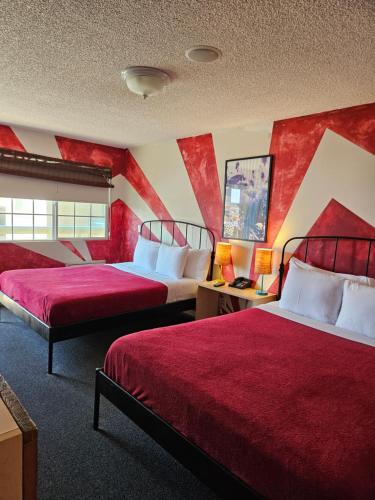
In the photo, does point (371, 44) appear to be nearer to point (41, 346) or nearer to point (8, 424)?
point (8, 424)

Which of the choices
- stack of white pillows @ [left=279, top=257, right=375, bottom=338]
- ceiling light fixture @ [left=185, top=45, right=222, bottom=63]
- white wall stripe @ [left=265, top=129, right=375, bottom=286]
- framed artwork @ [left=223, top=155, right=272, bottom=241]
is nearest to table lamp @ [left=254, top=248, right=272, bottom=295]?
white wall stripe @ [left=265, top=129, right=375, bottom=286]

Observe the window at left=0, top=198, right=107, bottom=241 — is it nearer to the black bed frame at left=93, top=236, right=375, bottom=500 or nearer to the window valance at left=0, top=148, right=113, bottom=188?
the window valance at left=0, top=148, right=113, bottom=188

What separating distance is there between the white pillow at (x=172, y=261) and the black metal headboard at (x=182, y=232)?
0.28 m

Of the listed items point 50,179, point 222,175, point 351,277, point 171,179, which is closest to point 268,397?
point 351,277

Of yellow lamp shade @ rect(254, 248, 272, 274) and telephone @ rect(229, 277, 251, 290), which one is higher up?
yellow lamp shade @ rect(254, 248, 272, 274)

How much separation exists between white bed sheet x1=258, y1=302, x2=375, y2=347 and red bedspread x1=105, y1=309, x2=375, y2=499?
0.09 meters

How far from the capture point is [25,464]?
1.19 m

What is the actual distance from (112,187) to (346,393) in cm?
447

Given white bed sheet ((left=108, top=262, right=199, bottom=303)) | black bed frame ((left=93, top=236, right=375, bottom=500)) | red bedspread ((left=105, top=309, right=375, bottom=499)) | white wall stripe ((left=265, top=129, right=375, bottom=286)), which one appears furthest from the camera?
white bed sheet ((left=108, top=262, right=199, bottom=303))

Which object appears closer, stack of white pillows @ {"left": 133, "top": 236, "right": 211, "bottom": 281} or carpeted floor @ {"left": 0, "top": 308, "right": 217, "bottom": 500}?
carpeted floor @ {"left": 0, "top": 308, "right": 217, "bottom": 500}

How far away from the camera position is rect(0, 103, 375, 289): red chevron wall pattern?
292 cm

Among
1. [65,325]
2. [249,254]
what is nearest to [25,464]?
[65,325]

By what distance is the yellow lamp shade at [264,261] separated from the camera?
3387 millimetres

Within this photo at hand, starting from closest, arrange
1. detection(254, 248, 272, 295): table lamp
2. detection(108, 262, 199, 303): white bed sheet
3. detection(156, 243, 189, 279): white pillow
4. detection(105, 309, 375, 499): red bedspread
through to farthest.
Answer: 1. detection(105, 309, 375, 499): red bedspread
2. detection(254, 248, 272, 295): table lamp
3. detection(108, 262, 199, 303): white bed sheet
4. detection(156, 243, 189, 279): white pillow
